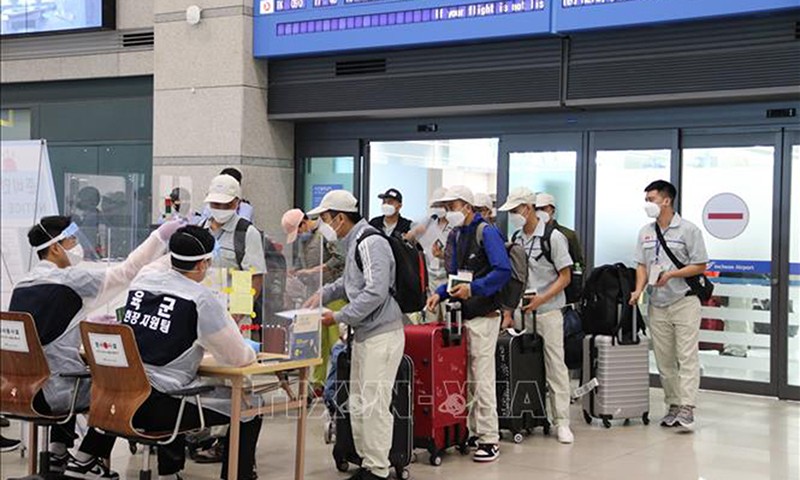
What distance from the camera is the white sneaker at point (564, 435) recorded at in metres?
6.54

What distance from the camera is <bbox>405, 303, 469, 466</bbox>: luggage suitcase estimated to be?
5820 millimetres

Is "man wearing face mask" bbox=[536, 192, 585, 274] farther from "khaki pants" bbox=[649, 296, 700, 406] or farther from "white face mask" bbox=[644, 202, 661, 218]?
"khaki pants" bbox=[649, 296, 700, 406]

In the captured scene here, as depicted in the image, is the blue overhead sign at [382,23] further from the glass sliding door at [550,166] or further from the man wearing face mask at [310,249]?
the man wearing face mask at [310,249]

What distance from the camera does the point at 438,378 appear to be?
585 centimetres

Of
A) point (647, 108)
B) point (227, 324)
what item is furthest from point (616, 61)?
point (227, 324)

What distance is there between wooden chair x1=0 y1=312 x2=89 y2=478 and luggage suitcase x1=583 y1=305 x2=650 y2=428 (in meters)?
3.54

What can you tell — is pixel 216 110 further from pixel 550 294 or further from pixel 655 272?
pixel 655 272

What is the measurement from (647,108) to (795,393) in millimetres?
2546

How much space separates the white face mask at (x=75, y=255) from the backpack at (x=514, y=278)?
7.22ft

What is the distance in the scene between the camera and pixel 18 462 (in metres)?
5.78

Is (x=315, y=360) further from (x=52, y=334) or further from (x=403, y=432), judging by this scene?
(x=52, y=334)

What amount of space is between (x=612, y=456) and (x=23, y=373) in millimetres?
3349

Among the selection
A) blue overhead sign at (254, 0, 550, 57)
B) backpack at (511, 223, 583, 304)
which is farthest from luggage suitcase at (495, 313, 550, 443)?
blue overhead sign at (254, 0, 550, 57)

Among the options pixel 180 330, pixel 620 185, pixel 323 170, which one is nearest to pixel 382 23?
pixel 323 170
